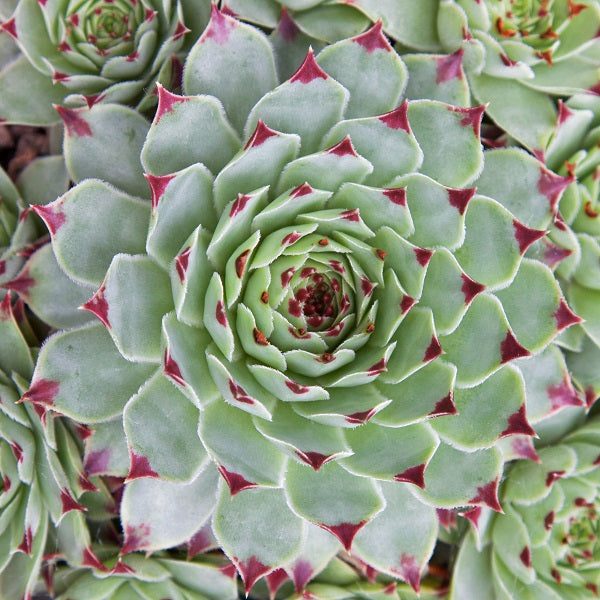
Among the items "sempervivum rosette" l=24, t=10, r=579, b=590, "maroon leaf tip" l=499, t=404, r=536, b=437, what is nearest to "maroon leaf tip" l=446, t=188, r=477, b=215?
"sempervivum rosette" l=24, t=10, r=579, b=590

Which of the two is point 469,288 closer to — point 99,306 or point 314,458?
point 314,458

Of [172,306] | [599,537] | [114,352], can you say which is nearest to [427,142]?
[172,306]

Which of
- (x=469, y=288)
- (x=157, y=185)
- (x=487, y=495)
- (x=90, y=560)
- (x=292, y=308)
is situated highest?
(x=157, y=185)

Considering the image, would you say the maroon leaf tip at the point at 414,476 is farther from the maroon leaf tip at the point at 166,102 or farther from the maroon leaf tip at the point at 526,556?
the maroon leaf tip at the point at 166,102

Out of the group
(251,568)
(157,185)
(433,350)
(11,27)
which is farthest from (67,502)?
(11,27)

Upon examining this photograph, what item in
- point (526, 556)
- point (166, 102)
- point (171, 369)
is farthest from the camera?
point (526, 556)

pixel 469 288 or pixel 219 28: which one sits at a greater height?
pixel 219 28

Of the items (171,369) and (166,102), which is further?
(166,102)
